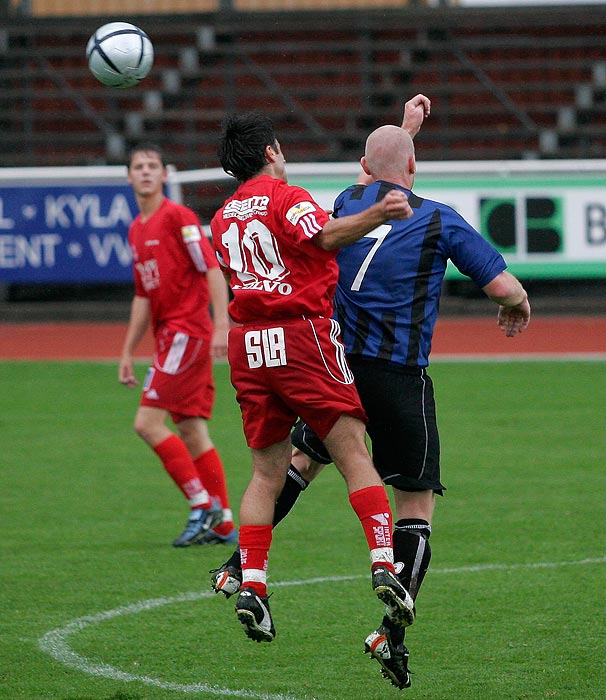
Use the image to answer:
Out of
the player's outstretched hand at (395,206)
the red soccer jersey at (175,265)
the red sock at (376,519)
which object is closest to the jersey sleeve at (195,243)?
the red soccer jersey at (175,265)

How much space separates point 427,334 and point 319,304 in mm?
490

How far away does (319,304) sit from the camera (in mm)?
4609

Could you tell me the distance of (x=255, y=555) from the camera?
468 centimetres

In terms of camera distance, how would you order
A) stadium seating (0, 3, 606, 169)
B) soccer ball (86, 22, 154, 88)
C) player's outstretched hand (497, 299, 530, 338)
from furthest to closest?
stadium seating (0, 3, 606, 169) < soccer ball (86, 22, 154, 88) < player's outstretched hand (497, 299, 530, 338)

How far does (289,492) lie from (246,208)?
1175 mm

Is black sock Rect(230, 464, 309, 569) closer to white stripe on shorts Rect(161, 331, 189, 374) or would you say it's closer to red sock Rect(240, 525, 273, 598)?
red sock Rect(240, 525, 273, 598)

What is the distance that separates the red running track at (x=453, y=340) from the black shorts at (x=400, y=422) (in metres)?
10.1

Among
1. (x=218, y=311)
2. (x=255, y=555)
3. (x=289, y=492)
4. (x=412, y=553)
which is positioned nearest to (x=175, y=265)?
(x=218, y=311)

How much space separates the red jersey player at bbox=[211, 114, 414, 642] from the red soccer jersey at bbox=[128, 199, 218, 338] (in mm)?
2389

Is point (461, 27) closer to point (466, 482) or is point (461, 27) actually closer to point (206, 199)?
point (206, 199)

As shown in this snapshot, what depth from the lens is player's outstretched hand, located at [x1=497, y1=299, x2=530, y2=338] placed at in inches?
186

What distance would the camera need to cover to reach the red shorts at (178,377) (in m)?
7.11

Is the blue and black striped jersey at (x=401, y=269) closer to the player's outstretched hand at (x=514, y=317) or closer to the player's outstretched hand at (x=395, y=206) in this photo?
the player's outstretched hand at (x=514, y=317)

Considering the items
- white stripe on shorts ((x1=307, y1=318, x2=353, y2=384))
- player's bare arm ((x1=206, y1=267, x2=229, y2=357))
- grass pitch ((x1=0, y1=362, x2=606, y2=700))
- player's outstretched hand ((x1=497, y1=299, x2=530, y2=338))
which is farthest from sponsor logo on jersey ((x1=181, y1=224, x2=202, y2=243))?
player's outstretched hand ((x1=497, y1=299, x2=530, y2=338))
